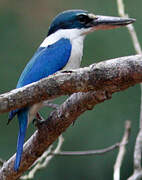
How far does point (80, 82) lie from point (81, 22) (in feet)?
4.19

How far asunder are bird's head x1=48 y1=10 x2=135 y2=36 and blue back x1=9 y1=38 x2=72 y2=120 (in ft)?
0.31

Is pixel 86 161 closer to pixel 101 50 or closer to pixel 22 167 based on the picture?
pixel 101 50

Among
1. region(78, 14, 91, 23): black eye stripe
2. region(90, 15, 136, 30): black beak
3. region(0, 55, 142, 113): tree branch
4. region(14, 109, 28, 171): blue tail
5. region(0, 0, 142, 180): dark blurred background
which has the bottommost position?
region(0, 0, 142, 180): dark blurred background

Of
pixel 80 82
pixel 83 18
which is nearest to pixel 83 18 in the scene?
pixel 83 18

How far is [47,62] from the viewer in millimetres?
3180

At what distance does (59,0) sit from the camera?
605 cm

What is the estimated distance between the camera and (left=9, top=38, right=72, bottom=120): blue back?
3041mm

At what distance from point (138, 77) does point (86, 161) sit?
306 cm

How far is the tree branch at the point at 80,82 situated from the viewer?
80.0 inches

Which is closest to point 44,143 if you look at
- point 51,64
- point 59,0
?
point 51,64

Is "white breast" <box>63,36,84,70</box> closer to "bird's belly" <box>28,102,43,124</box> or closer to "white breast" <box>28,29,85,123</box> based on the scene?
"white breast" <box>28,29,85,123</box>

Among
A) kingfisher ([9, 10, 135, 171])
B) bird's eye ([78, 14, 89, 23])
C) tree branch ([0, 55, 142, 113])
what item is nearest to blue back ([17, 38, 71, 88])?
kingfisher ([9, 10, 135, 171])

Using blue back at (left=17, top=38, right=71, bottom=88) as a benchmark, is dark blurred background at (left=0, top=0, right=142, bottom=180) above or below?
below

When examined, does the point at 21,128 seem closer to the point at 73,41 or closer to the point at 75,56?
the point at 75,56
